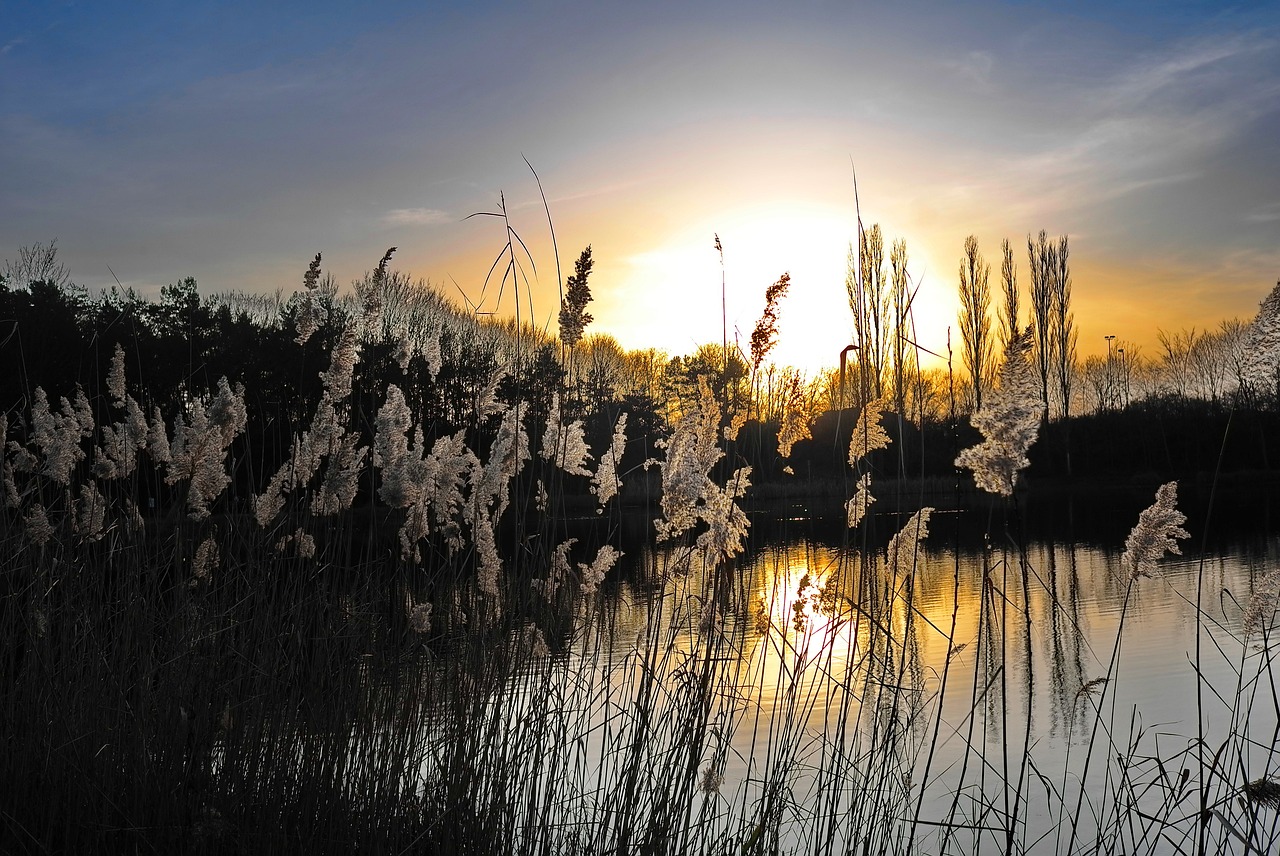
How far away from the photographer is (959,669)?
8227 millimetres

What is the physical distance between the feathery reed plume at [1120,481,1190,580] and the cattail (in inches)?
28.5

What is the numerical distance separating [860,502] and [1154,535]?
0.82 metres

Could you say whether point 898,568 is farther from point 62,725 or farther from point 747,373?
point 62,725

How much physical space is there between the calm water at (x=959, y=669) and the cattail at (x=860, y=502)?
0.07m

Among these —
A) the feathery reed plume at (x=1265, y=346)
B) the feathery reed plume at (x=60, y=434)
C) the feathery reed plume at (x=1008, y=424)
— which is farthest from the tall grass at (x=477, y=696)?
the feathery reed plume at (x=60, y=434)

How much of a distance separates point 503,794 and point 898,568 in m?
1.32

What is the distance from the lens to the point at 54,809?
251cm

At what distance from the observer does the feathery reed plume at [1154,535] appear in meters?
2.25

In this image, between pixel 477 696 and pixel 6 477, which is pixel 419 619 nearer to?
pixel 477 696

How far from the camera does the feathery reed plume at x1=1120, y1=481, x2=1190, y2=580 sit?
7.39 ft

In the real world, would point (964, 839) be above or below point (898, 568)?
below

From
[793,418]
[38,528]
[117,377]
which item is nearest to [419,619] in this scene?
[793,418]

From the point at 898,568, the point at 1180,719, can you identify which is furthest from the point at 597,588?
the point at 1180,719

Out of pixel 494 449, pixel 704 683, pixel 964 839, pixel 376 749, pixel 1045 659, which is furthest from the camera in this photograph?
pixel 1045 659
